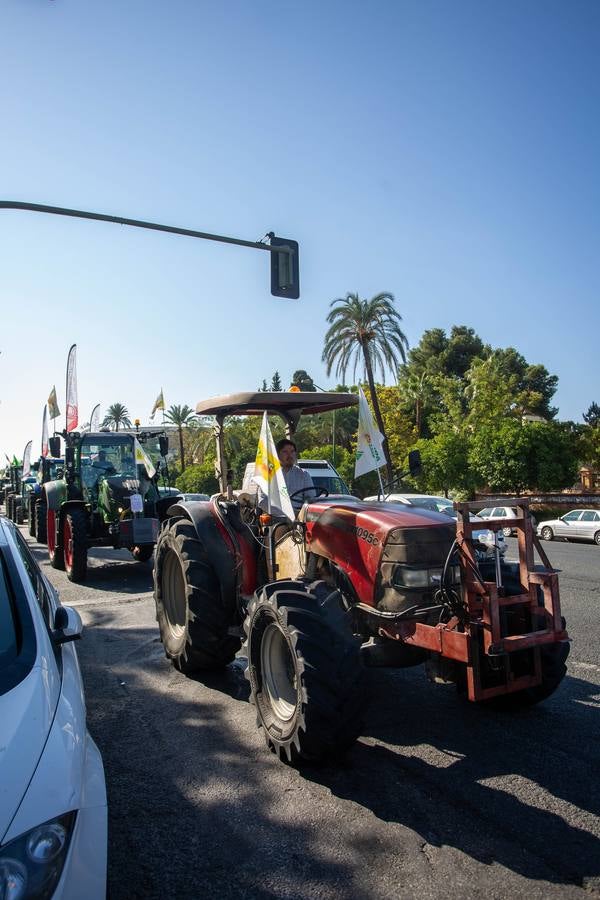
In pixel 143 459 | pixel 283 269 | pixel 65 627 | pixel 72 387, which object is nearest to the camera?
pixel 65 627

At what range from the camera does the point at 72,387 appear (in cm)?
1499

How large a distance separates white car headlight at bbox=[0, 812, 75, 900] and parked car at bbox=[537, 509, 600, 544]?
23867mm

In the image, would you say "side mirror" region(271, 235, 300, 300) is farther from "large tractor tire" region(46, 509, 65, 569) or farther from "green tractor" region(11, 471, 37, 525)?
"green tractor" region(11, 471, 37, 525)

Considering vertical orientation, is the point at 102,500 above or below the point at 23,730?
above

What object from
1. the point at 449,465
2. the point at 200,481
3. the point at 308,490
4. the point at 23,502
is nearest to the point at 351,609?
the point at 308,490

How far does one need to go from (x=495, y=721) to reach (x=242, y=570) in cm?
226

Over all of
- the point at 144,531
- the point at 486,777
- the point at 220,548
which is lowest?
the point at 486,777

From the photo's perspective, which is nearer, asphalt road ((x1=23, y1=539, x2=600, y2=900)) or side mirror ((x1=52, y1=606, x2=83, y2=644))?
asphalt road ((x1=23, y1=539, x2=600, y2=900))

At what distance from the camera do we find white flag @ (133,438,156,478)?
1230 centimetres

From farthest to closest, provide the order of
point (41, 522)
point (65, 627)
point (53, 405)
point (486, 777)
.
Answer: point (53, 405) < point (41, 522) < point (486, 777) < point (65, 627)

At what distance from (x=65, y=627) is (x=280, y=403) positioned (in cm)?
283

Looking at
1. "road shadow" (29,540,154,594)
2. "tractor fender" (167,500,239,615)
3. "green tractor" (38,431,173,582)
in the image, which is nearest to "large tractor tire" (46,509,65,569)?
"green tractor" (38,431,173,582)

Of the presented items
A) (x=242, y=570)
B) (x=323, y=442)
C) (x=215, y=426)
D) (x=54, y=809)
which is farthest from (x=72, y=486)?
(x=323, y=442)

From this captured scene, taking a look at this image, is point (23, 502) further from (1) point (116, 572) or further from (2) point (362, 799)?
(2) point (362, 799)
